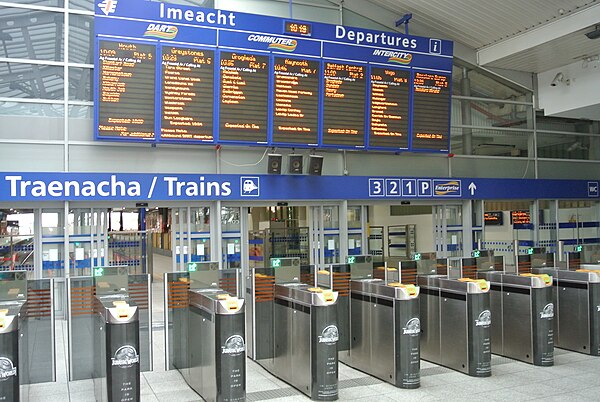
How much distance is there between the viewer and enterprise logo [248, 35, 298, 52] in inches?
365

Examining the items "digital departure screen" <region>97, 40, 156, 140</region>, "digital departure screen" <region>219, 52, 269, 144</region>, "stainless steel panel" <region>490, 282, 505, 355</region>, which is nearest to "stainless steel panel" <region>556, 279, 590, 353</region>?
"stainless steel panel" <region>490, 282, 505, 355</region>

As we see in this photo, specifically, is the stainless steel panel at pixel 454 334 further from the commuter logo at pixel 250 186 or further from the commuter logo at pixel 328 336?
the commuter logo at pixel 250 186

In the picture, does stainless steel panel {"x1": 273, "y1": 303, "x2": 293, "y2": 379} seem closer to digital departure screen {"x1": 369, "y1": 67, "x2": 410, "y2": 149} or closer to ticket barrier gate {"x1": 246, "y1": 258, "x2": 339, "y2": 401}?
ticket barrier gate {"x1": 246, "y1": 258, "x2": 339, "y2": 401}

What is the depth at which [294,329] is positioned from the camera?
637cm

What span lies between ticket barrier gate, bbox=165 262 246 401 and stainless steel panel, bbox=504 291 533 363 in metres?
3.39

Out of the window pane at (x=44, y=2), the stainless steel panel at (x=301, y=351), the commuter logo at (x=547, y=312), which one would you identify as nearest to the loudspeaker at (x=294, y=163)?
Answer: the stainless steel panel at (x=301, y=351)

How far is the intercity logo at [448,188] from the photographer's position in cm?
1098

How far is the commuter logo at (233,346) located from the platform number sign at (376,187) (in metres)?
5.41

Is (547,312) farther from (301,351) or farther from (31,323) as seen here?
(31,323)

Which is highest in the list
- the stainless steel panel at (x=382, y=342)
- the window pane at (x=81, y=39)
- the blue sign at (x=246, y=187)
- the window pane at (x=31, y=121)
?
the window pane at (x=81, y=39)

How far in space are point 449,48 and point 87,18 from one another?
604 cm

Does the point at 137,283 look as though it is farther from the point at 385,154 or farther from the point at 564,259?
the point at 564,259

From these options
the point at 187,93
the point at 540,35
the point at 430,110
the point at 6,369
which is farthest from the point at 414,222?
the point at 6,369

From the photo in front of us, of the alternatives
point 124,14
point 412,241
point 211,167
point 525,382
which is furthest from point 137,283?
point 412,241
